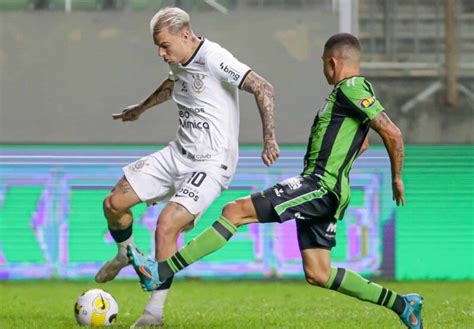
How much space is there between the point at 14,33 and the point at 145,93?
2.06 meters

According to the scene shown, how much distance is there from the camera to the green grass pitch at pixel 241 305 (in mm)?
8844

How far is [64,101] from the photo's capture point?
1645 centimetres

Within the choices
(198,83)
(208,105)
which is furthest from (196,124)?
(198,83)

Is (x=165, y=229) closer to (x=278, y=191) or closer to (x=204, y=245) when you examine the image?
(x=204, y=245)

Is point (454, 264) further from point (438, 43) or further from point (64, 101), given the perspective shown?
point (64, 101)

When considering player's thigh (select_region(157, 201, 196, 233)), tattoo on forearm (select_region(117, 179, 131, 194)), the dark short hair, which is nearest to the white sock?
player's thigh (select_region(157, 201, 196, 233))

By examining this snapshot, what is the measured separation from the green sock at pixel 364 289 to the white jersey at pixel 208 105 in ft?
3.86

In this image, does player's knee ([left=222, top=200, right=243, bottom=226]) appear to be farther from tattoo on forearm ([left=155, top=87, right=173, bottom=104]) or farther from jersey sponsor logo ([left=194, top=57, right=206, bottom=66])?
tattoo on forearm ([left=155, top=87, right=173, bottom=104])

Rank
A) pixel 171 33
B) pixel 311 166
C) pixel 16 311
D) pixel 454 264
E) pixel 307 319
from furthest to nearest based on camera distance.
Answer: pixel 454 264, pixel 16 311, pixel 307 319, pixel 171 33, pixel 311 166

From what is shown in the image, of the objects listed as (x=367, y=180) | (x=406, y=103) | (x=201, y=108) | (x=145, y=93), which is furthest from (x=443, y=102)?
(x=201, y=108)

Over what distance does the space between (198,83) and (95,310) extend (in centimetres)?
178

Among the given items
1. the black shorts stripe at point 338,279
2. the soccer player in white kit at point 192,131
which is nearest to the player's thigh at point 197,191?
the soccer player in white kit at point 192,131

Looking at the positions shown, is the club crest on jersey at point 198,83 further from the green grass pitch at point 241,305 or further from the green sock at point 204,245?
the green grass pitch at point 241,305

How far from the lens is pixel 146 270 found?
6.96 m
